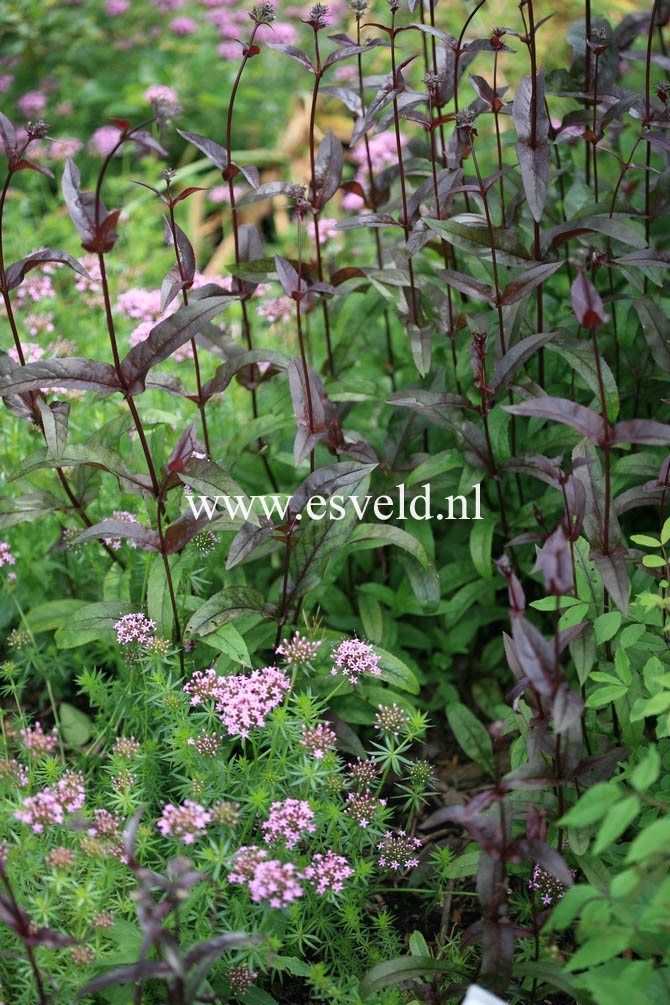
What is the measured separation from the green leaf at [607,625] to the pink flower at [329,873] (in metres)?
0.62

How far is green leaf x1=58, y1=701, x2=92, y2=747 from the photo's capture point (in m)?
2.37

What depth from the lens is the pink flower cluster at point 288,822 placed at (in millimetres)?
1644

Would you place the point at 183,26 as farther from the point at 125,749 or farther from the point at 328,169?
the point at 125,749

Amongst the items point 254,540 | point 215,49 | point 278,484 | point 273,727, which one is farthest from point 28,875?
point 215,49

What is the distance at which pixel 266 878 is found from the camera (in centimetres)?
156

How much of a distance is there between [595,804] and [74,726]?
4.84ft

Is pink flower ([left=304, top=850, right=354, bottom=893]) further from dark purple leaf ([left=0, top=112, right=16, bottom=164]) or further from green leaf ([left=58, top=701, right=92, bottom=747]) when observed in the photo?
dark purple leaf ([left=0, top=112, right=16, bottom=164])

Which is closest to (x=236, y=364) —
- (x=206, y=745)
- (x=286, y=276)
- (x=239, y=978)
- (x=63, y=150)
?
(x=286, y=276)

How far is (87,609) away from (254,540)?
1.51 feet

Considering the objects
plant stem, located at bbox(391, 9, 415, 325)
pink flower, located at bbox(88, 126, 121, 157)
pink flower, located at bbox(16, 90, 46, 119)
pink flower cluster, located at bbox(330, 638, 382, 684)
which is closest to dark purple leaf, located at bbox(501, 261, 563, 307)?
plant stem, located at bbox(391, 9, 415, 325)

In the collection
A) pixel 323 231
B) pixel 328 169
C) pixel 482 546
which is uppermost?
pixel 328 169

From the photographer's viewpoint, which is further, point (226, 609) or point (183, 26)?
point (183, 26)

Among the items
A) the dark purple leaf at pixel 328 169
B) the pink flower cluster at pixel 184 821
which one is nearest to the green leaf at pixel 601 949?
the pink flower cluster at pixel 184 821

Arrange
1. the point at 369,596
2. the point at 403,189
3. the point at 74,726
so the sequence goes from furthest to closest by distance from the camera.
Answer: the point at 369,596 < the point at 74,726 < the point at 403,189
